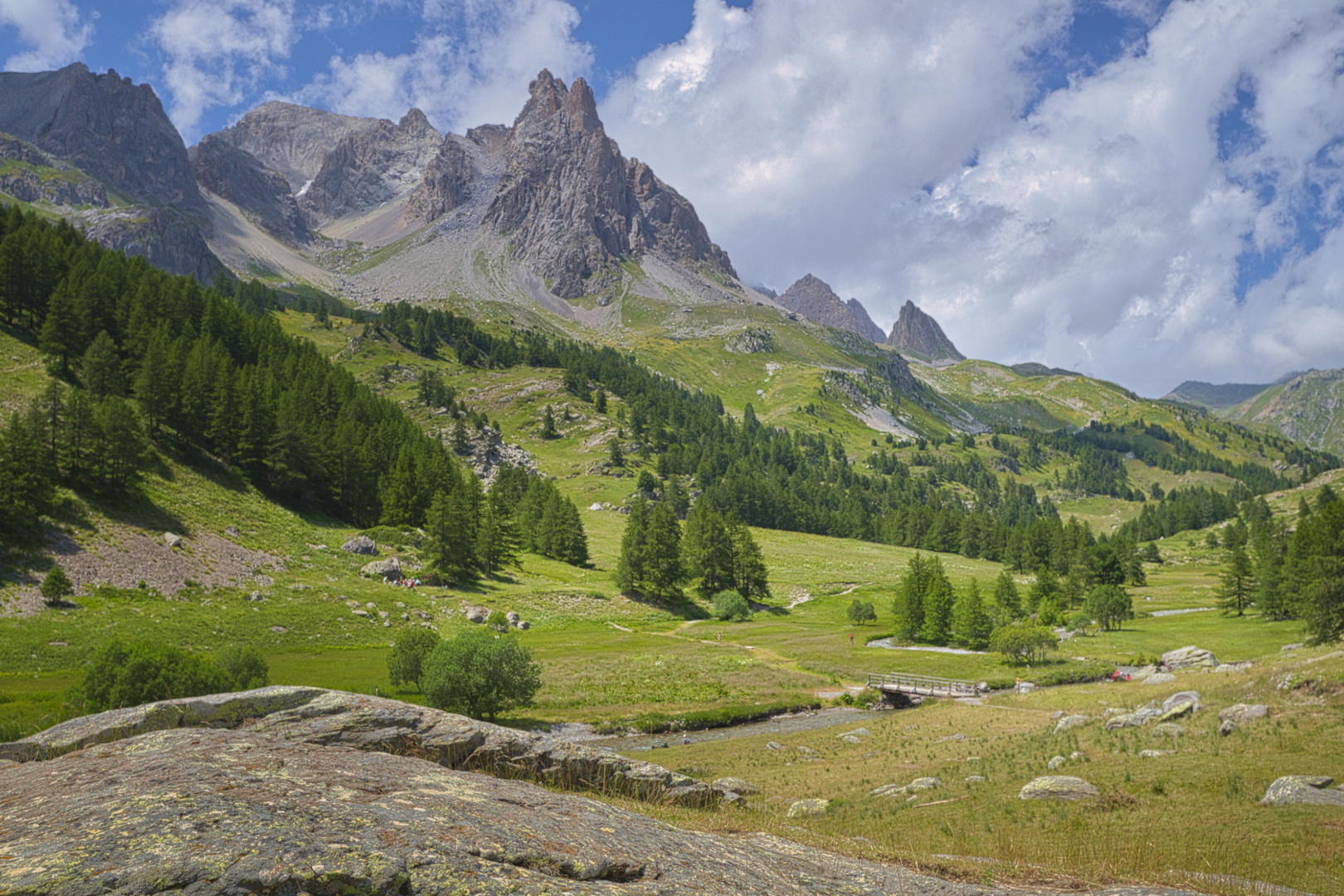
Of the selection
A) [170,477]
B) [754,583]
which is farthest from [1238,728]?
[170,477]

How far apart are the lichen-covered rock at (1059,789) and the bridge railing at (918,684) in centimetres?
3850

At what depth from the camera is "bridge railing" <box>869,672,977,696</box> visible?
6109 centimetres

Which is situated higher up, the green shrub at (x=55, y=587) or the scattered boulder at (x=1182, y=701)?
the green shrub at (x=55, y=587)

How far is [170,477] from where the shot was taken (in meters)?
78.1

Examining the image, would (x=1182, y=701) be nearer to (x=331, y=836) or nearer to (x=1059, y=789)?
(x=1059, y=789)

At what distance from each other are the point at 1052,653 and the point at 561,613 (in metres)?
64.1

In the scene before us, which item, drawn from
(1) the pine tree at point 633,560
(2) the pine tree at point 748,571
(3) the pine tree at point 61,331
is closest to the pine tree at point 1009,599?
(2) the pine tree at point 748,571

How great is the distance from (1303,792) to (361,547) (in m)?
91.4

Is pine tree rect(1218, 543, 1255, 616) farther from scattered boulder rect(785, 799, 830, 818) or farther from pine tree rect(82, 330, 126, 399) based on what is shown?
pine tree rect(82, 330, 126, 399)

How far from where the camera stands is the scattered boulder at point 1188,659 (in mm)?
61406

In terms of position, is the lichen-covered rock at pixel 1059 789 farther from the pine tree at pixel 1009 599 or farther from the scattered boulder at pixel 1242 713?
the pine tree at pixel 1009 599

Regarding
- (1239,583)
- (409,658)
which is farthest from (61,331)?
(1239,583)

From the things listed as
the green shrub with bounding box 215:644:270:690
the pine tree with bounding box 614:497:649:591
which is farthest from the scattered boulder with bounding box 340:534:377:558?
the green shrub with bounding box 215:644:270:690

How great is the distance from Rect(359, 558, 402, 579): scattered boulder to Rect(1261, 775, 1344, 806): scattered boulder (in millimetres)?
83432
